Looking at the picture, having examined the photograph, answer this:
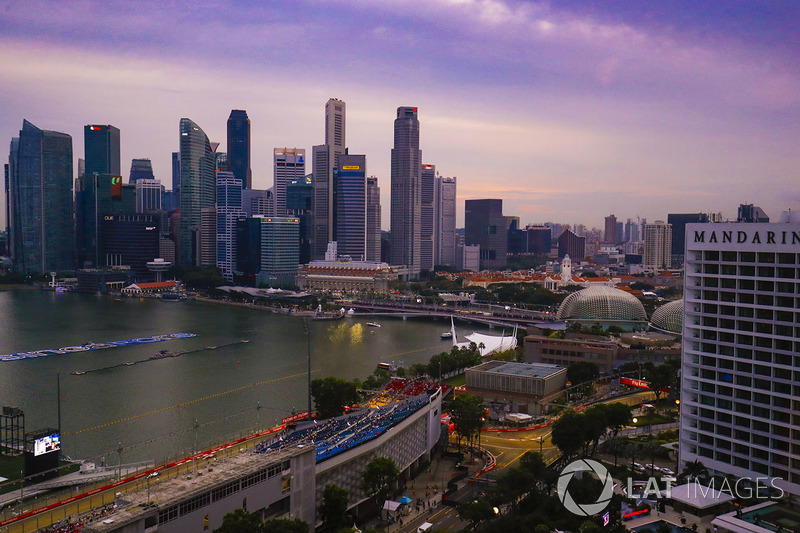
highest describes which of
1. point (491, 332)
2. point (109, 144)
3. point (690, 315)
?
point (109, 144)

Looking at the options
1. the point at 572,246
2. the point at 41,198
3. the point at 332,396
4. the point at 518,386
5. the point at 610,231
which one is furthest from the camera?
the point at 610,231

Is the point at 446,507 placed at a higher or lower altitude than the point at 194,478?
lower

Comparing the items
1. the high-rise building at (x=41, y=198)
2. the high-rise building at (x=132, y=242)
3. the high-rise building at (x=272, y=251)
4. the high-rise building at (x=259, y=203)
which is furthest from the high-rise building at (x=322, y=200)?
the high-rise building at (x=41, y=198)

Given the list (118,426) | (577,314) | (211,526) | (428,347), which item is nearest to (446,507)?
(211,526)

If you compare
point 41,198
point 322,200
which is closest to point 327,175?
point 322,200

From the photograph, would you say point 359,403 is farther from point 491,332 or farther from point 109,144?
point 109,144

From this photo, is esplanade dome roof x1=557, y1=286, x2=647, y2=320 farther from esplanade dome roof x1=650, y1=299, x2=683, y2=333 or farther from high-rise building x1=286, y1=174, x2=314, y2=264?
high-rise building x1=286, y1=174, x2=314, y2=264

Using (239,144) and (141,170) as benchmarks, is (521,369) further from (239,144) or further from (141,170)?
(141,170)
